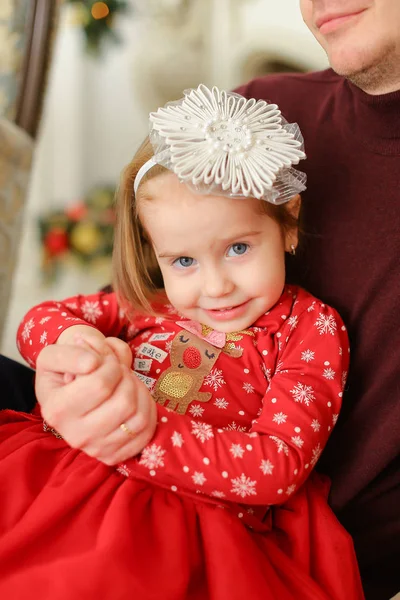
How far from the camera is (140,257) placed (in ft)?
3.55

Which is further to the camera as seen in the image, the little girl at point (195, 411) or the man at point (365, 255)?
the man at point (365, 255)

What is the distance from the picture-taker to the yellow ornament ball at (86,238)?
293 cm

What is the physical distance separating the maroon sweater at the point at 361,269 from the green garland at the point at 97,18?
6.05 feet

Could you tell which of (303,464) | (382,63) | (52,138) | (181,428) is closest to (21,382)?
(181,428)

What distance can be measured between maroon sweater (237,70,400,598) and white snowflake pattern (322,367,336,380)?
Result: 10 centimetres

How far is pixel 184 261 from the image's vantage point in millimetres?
971

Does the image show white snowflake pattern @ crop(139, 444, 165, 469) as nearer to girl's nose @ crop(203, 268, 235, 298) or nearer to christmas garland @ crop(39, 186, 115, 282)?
girl's nose @ crop(203, 268, 235, 298)

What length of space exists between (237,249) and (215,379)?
0.68 feet

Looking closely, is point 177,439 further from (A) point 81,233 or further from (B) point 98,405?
(A) point 81,233

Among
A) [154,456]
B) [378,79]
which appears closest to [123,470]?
[154,456]

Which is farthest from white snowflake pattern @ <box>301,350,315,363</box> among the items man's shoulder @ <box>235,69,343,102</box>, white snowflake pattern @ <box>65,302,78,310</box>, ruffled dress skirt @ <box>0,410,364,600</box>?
man's shoulder @ <box>235,69,343,102</box>

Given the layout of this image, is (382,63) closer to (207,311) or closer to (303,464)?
(207,311)

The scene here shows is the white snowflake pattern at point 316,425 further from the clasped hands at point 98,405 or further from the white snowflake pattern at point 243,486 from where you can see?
the clasped hands at point 98,405

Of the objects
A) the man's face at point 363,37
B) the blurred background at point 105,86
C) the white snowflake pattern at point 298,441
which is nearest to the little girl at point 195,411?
the white snowflake pattern at point 298,441
